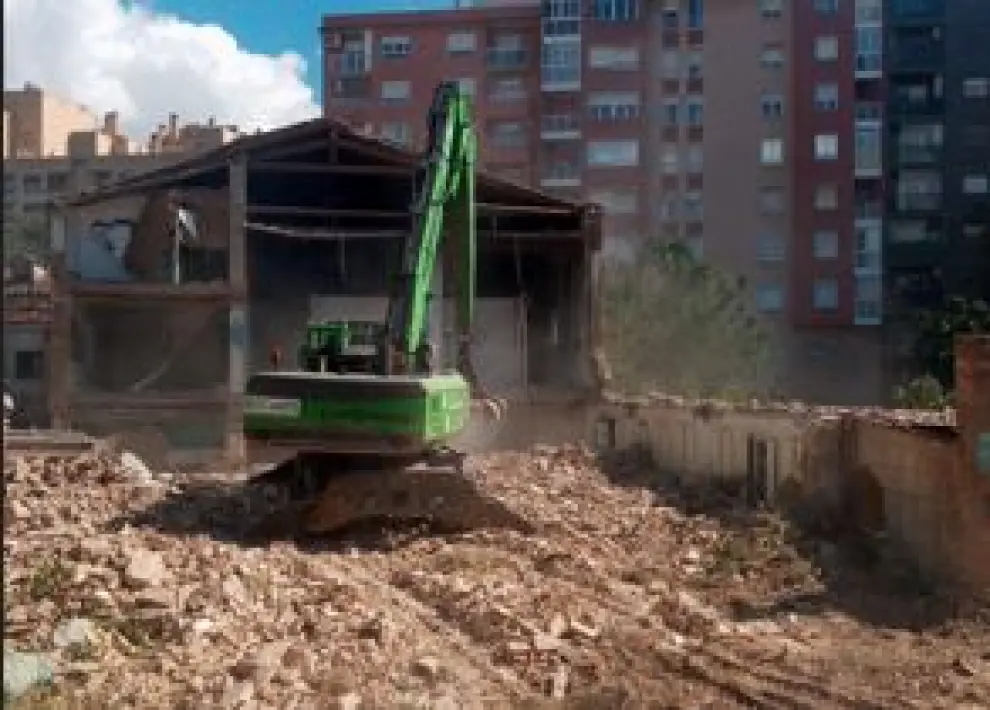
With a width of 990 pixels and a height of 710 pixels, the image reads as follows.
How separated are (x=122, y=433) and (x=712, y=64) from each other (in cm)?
3911

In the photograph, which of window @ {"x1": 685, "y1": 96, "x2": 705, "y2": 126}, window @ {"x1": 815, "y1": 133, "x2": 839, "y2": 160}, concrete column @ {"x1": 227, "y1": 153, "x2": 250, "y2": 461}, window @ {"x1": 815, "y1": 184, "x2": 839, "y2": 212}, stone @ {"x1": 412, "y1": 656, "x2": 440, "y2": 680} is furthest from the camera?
window @ {"x1": 685, "y1": 96, "x2": 705, "y2": 126}

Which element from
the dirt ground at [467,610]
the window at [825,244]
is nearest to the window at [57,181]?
the window at [825,244]

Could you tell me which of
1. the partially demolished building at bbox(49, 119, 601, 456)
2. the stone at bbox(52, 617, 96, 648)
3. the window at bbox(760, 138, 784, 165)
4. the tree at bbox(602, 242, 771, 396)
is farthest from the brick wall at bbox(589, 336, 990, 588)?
the window at bbox(760, 138, 784, 165)

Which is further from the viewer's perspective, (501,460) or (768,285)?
(768,285)

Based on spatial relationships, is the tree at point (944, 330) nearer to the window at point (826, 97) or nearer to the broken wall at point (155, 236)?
the window at point (826, 97)

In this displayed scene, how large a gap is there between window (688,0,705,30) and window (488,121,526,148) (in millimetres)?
8446

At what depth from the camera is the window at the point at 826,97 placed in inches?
2183

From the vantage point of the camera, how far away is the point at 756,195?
56.6 m

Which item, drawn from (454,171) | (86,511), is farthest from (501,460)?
(86,511)

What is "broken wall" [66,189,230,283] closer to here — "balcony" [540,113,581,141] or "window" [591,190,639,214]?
"balcony" [540,113,581,141]

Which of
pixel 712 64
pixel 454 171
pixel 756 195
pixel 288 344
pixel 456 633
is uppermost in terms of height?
pixel 712 64

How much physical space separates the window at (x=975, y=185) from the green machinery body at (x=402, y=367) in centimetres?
4241

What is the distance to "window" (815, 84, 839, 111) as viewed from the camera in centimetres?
5544

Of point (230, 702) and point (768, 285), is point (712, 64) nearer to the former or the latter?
point (768, 285)
